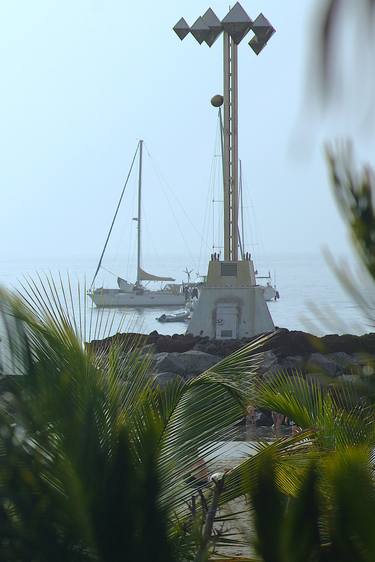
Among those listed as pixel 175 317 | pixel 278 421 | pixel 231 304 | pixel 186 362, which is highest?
pixel 175 317

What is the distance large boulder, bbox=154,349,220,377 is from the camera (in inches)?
747

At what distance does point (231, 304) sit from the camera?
25.0m

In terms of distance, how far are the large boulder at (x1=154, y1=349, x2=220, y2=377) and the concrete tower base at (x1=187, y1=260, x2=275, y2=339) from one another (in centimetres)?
445

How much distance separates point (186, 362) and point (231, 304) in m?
5.53

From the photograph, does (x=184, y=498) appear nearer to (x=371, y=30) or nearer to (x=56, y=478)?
(x=56, y=478)

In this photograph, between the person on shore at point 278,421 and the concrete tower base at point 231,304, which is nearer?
the person on shore at point 278,421

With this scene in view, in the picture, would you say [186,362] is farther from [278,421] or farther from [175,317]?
[175,317]

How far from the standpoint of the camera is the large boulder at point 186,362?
19.0 metres

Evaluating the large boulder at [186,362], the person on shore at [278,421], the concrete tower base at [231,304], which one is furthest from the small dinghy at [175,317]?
the person on shore at [278,421]

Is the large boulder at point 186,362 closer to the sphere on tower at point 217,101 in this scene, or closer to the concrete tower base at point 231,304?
the concrete tower base at point 231,304

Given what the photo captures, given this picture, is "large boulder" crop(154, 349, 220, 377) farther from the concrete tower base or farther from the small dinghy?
the small dinghy

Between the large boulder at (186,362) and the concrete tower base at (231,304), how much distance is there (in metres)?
4.45

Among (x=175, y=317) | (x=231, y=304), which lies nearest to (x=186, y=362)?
(x=231, y=304)

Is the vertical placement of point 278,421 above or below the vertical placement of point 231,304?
below
